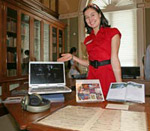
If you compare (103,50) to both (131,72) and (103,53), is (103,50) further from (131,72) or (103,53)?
(131,72)

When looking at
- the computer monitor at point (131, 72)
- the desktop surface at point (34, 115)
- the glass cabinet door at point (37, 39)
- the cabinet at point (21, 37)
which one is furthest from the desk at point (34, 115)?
the glass cabinet door at point (37, 39)

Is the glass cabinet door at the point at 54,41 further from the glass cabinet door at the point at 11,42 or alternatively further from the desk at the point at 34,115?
the desk at the point at 34,115

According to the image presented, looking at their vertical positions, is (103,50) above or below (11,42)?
below

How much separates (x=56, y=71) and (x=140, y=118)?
0.81 meters

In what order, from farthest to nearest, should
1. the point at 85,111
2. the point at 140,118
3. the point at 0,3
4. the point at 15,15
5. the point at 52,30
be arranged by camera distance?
the point at 52,30 → the point at 15,15 → the point at 0,3 → the point at 85,111 → the point at 140,118

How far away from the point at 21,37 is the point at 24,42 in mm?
124

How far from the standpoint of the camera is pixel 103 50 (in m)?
1.40

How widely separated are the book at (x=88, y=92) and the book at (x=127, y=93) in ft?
0.26

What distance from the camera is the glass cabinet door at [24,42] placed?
3323 mm

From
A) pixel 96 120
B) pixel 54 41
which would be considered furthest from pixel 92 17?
pixel 54 41

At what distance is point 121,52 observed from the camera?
15.3 feet

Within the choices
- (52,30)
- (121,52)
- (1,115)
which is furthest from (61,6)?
(1,115)

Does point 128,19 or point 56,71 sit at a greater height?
point 128,19

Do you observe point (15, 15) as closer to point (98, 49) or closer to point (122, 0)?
point (98, 49)
